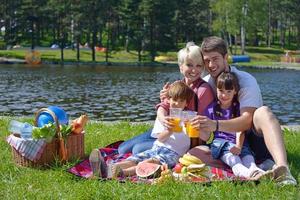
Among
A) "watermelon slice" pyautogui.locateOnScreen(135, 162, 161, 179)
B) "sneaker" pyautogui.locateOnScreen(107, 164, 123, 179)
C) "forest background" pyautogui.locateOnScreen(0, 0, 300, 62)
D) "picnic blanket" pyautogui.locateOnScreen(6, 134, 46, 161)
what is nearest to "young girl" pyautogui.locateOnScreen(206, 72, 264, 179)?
"watermelon slice" pyautogui.locateOnScreen(135, 162, 161, 179)

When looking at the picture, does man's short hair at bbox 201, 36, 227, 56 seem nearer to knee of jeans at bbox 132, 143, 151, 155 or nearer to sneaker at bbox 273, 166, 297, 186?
knee of jeans at bbox 132, 143, 151, 155

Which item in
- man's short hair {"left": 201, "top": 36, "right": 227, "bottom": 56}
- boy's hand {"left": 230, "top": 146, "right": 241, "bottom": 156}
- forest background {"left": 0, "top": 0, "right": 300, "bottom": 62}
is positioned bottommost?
boy's hand {"left": 230, "top": 146, "right": 241, "bottom": 156}

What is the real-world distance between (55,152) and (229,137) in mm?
1752

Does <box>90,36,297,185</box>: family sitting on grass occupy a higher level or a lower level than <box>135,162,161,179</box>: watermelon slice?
higher

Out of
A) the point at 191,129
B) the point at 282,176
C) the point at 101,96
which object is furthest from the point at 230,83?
the point at 101,96

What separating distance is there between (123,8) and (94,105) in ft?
107

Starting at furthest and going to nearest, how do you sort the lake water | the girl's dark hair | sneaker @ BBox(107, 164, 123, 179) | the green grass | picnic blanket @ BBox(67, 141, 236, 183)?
the lake water < the girl's dark hair < sneaker @ BBox(107, 164, 123, 179) < picnic blanket @ BBox(67, 141, 236, 183) < the green grass

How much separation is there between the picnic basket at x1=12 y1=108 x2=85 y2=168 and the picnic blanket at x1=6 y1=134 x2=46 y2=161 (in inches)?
1.8

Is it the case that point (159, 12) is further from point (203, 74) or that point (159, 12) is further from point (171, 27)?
point (203, 74)

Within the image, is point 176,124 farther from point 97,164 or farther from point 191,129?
point 97,164

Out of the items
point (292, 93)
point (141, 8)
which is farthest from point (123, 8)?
point (292, 93)

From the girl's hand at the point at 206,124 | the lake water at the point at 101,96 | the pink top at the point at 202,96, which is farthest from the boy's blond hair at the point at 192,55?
the lake water at the point at 101,96

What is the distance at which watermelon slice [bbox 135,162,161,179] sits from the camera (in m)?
4.95

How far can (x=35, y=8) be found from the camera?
50.8 meters
